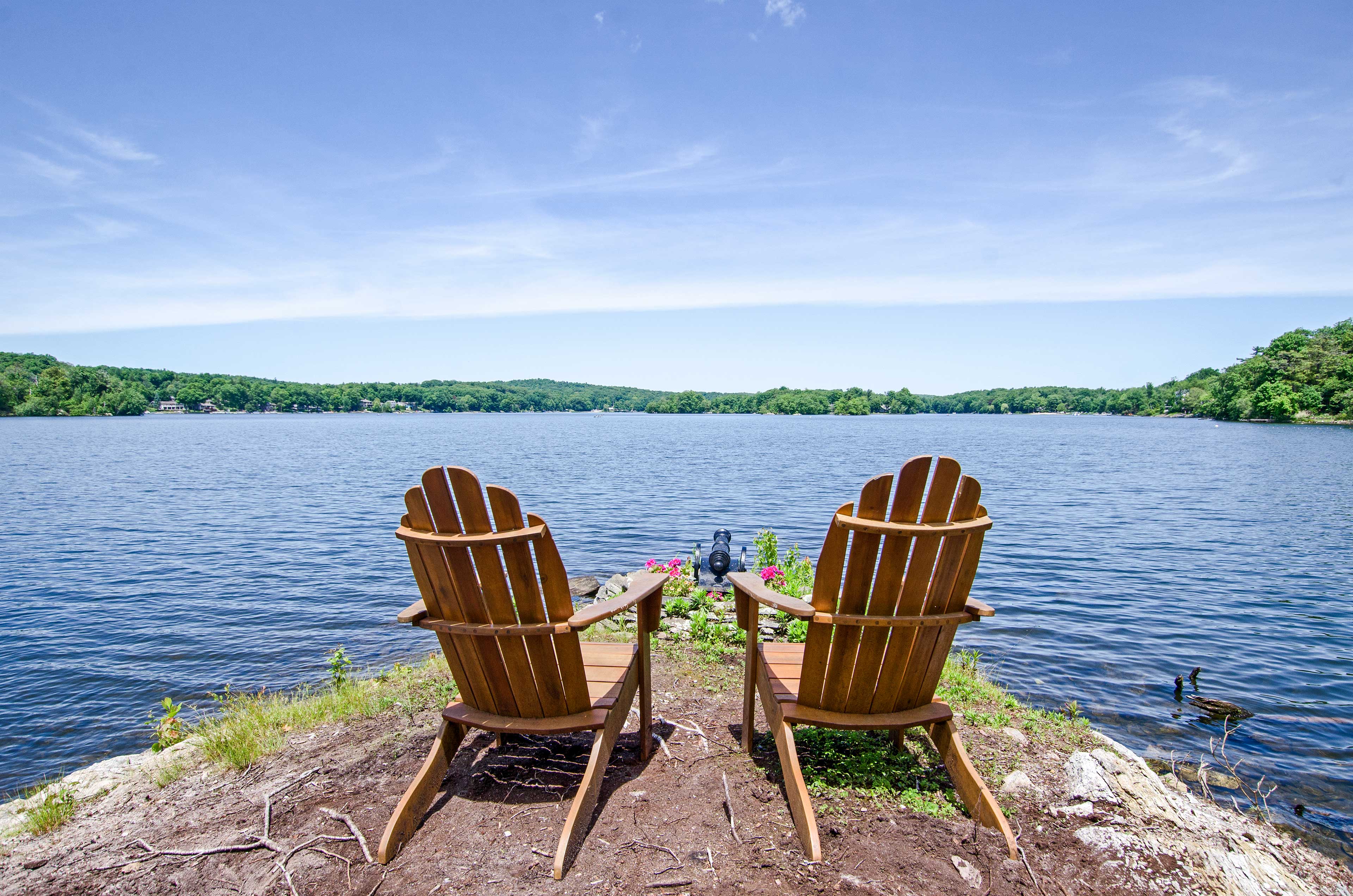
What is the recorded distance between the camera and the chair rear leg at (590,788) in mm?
2742

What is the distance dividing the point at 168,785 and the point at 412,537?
257cm

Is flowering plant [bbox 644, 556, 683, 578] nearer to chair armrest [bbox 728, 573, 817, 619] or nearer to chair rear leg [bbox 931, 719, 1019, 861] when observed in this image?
chair armrest [bbox 728, 573, 817, 619]

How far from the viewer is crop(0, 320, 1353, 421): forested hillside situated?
73688 millimetres

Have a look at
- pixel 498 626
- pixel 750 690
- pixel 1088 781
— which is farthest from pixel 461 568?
pixel 1088 781

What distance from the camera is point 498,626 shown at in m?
2.95

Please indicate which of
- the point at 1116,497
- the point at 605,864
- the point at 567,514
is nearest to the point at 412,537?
the point at 605,864

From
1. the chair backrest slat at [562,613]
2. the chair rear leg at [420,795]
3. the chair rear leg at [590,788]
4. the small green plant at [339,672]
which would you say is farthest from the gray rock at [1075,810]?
the small green plant at [339,672]

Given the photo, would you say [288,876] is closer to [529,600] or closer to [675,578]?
[529,600]

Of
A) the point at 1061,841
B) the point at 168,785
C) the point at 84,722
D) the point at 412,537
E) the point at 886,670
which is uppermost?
the point at 412,537

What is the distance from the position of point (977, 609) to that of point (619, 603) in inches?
65.6

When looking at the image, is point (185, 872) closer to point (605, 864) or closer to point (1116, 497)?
point (605, 864)

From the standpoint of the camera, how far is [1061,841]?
303 cm

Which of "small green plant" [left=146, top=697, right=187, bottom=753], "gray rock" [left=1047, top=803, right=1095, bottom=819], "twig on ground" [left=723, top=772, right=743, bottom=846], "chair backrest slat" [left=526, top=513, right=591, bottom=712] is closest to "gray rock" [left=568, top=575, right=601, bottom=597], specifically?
"small green plant" [left=146, top=697, right=187, bottom=753]

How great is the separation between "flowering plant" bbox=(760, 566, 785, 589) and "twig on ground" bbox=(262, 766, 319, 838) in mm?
4370
